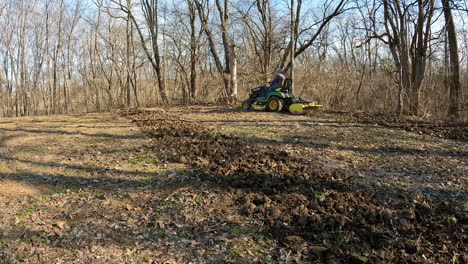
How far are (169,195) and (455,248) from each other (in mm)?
3030

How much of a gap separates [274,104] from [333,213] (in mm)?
7216

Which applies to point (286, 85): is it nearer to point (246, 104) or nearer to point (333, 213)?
point (246, 104)

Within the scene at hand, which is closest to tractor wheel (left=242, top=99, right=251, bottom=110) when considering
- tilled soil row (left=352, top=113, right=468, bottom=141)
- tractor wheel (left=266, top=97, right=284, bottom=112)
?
tractor wheel (left=266, top=97, right=284, bottom=112)

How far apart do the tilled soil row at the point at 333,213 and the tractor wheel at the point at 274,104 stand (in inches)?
201

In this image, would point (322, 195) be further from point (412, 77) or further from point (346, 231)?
point (412, 77)

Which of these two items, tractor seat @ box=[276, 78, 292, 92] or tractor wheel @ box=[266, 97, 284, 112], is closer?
tractor seat @ box=[276, 78, 292, 92]

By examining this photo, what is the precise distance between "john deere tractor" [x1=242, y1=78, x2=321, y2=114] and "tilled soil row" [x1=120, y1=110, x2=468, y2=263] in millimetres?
4783

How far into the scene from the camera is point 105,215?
333 centimetres

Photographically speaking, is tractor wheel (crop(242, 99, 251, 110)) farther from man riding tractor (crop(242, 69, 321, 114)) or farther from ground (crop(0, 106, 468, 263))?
ground (crop(0, 106, 468, 263))

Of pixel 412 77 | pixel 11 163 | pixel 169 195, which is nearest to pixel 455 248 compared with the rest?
pixel 169 195

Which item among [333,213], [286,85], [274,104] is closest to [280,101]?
[274,104]

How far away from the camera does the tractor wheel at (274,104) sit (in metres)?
9.97

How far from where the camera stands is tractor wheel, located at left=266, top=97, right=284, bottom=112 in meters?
9.97

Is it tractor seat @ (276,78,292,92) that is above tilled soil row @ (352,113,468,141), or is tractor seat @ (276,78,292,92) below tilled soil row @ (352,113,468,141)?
above
